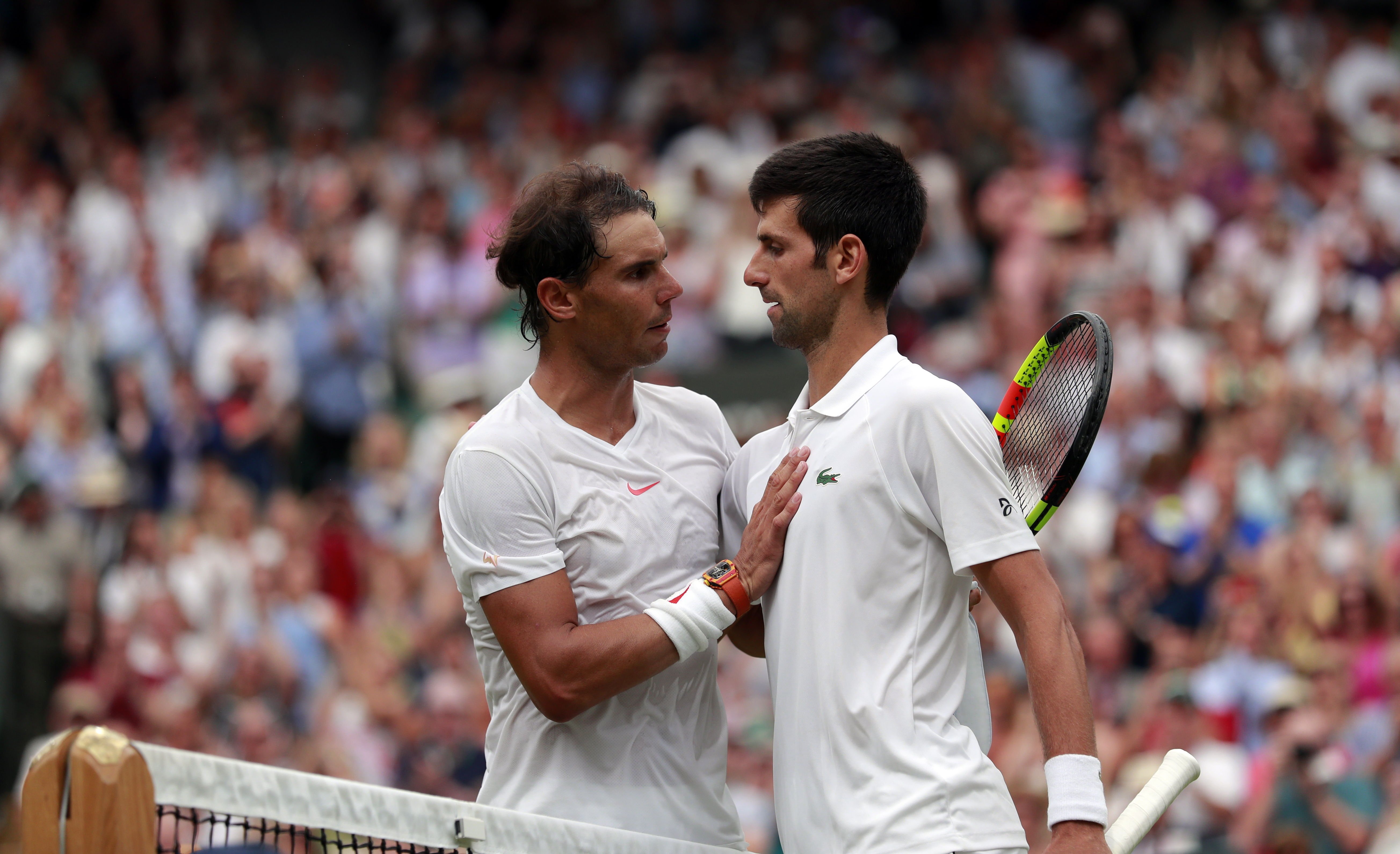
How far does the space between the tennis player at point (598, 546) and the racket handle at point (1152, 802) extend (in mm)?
875

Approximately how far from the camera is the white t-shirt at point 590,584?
3.55 m

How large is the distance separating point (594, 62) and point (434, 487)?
511cm

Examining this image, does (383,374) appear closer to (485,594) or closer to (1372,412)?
(1372,412)

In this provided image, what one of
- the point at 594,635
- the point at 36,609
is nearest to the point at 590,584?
the point at 594,635

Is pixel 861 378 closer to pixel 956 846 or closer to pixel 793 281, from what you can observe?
pixel 793 281

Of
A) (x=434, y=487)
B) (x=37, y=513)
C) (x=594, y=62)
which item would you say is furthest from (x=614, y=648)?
(x=594, y=62)

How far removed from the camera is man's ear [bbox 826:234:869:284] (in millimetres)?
3471

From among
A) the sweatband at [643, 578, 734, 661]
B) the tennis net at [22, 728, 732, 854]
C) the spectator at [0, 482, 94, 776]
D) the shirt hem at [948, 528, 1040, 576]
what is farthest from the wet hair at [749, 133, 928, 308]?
the spectator at [0, 482, 94, 776]

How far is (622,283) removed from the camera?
12.3ft

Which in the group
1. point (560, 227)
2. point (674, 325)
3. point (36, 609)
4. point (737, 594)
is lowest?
point (36, 609)

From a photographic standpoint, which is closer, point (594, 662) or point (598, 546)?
point (594, 662)

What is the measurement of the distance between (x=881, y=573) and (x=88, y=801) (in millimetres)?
1517

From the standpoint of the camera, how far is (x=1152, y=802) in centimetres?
352

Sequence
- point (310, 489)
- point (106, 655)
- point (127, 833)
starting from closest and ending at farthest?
point (127, 833)
point (106, 655)
point (310, 489)
